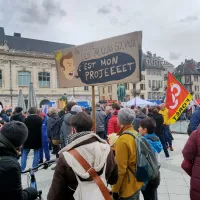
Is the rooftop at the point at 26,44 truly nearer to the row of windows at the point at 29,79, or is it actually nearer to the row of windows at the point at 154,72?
the row of windows at the point at 29,79

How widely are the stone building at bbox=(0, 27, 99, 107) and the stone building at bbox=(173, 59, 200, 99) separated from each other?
1686 inches

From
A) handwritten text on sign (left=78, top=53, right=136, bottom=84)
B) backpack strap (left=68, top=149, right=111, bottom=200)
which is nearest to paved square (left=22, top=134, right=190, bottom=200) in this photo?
handwritten text on sign (left=78, top=53, right=136, bottom=84)

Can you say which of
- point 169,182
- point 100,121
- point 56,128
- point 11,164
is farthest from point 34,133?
point 11,164

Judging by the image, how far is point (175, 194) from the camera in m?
5.09

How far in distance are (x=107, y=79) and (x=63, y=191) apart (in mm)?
3135

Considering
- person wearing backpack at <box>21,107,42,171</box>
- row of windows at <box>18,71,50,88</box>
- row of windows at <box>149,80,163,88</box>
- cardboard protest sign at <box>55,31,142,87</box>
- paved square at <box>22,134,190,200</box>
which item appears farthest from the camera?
row of windows at <box>149,80,163,88</box>

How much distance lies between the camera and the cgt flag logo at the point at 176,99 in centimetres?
750

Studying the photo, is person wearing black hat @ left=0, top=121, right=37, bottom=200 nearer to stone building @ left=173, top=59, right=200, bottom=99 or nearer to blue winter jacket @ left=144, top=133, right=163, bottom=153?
blue winter jacket @ left=144, top=133, right=163, bottom=153

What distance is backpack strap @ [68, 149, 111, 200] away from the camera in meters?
2.29

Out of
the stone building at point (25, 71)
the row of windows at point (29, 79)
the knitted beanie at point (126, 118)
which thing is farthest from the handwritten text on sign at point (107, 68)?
the row of windows at point (29, 79)

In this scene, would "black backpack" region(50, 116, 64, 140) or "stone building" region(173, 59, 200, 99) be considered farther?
"stone building" region(173, 59, 200, 99)

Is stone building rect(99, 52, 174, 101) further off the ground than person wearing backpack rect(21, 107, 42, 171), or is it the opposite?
stone building rect(99, 52, 174, 101)

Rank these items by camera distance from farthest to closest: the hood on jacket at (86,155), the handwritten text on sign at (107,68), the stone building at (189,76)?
1. the stone building at (189,76)
2. the handwritten text on sign at (107,68)
3. the hood on jacket at (86,155)

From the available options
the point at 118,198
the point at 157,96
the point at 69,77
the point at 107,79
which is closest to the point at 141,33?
the point at 107,79
